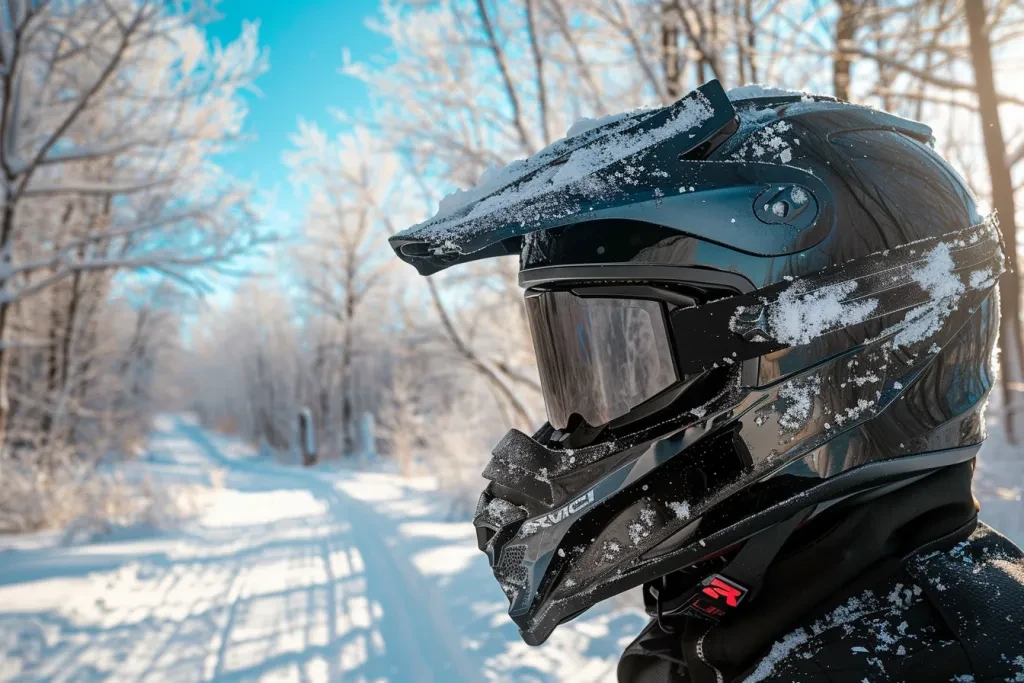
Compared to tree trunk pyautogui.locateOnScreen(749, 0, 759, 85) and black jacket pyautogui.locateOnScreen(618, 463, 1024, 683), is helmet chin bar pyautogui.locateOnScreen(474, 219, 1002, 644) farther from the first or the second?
tree trunk pyautogui.locateOnScreen(749, 0, 759, 85)

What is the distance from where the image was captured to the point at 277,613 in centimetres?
361

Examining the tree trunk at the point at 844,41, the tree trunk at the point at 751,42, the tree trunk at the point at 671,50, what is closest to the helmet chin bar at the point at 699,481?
the tree trunk at the point at 671,50

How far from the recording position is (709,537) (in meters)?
0.95

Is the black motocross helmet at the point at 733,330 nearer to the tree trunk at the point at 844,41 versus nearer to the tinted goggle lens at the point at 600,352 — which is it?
the tinted goggle lens at the point at 600,352

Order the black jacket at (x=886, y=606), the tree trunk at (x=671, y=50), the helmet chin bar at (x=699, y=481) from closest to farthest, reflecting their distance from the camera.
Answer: the black jacket at (x=886, y=606) → the helmet chin bar at (x=699, y=481) → the tree trunk at (x=671, y=50)

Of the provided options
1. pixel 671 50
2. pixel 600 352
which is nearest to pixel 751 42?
pixel 671 50

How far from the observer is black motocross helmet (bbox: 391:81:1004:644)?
37.2 inches

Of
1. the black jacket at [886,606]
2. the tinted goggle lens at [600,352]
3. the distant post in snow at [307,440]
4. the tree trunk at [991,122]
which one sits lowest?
the distant post in snow at [307,440]

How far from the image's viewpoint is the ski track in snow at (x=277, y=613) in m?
2.84

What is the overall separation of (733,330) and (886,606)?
495 mm

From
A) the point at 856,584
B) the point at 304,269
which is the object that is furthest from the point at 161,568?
the point at 304,269

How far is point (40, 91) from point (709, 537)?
8.01m

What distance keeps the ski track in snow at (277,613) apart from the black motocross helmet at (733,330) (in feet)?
6.38

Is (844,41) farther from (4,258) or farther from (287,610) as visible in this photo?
(4,258)
